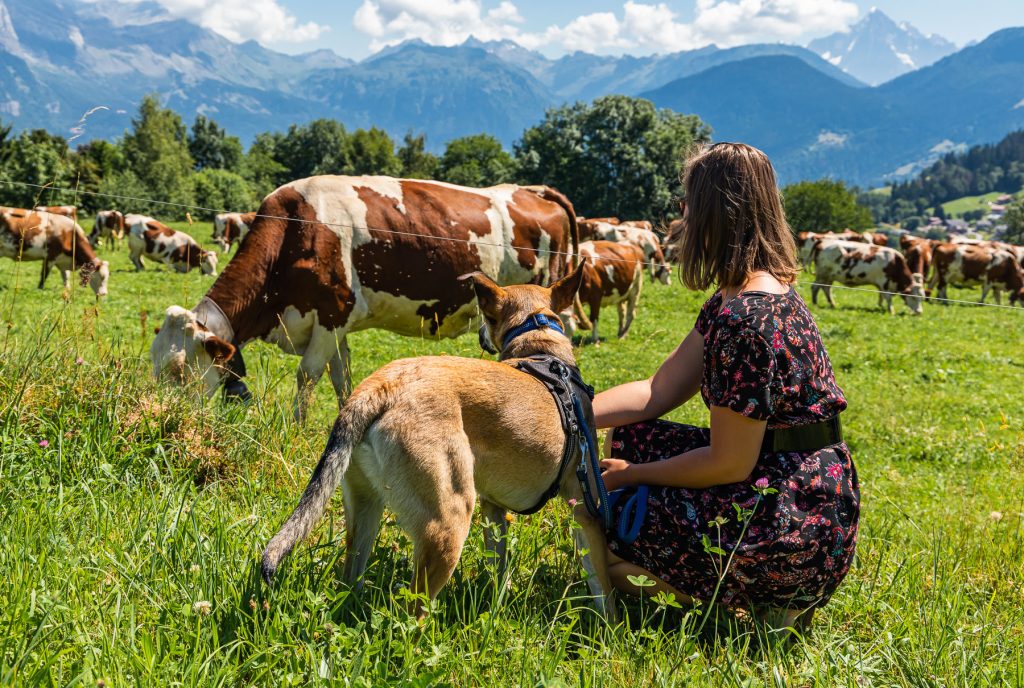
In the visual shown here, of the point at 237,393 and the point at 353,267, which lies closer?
the point at 237,393

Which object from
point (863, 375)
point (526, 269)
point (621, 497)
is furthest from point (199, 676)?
point (863, 375)

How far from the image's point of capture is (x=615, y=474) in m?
3.72

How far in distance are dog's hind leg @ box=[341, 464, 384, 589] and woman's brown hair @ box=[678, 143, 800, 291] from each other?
1.89m

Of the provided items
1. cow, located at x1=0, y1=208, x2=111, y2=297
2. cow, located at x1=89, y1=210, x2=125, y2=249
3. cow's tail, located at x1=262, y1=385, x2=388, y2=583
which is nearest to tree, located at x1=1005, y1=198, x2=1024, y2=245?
cow, located at x1=89, y1=210, x2=125, y2=249

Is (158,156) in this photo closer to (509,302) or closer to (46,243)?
(46,243)

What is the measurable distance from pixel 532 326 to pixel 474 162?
3722 inches

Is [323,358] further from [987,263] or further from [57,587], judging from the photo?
[987,263]

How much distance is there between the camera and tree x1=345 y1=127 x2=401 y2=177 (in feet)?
299

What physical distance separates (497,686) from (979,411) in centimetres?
1097

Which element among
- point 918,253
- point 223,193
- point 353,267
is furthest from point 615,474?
point 223,193

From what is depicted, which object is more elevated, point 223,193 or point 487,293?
point 223,193

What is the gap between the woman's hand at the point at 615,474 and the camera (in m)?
3.69

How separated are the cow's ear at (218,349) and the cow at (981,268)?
3317 centimetres

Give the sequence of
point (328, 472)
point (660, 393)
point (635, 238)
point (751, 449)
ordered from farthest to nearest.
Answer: point (635, 238) → point (660, 393) → point (751, 449) → point (328, 472)
